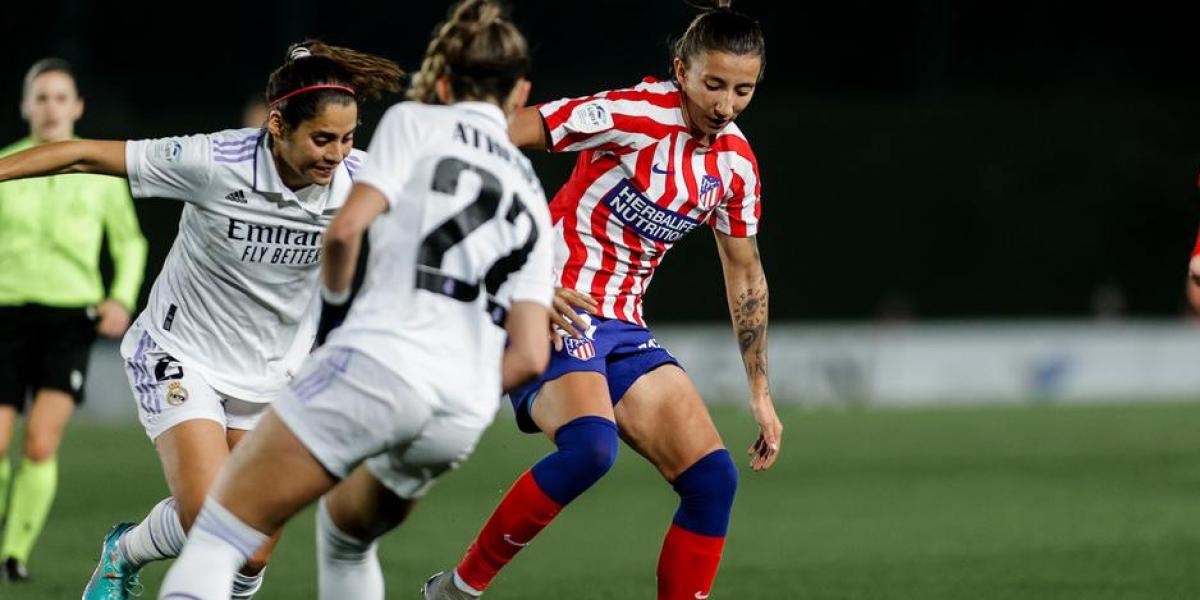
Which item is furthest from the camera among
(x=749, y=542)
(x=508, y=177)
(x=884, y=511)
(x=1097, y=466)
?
(x=1097, y=466)

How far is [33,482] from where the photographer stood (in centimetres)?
728

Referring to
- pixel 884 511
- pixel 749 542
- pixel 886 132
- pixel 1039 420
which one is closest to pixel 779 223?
pixel 886 132

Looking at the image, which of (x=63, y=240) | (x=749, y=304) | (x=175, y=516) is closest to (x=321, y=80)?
(x=175, y=516)

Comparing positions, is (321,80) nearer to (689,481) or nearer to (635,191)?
(635,191)

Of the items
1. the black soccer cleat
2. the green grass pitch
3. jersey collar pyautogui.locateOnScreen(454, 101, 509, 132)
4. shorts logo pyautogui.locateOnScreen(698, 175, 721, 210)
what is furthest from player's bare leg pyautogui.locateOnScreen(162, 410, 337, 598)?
the black soccer cleat

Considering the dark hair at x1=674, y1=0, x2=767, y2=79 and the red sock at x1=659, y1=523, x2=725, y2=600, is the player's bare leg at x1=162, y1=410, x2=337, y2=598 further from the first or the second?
the dark hair at x1=674, y1=0, x2=767, y2=79

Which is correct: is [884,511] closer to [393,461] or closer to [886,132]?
[393,461]

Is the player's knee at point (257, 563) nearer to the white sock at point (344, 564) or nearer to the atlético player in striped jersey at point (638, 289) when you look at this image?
the atlético player in striped jersey at point (638, 289)

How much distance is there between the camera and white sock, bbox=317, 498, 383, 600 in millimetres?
4273

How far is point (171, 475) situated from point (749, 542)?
3.90m

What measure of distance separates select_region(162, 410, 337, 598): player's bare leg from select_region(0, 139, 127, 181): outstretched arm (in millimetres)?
1318

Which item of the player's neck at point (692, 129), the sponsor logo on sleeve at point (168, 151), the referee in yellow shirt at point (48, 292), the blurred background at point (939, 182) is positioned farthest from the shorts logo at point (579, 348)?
the blurred background at point (939, 182)

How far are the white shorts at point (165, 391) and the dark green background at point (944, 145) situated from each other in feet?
35.5

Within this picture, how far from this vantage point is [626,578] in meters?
7.28
